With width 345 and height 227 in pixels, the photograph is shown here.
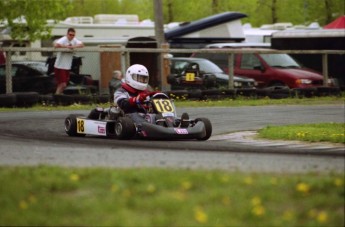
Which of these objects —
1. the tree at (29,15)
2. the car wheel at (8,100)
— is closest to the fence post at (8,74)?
the car wheel at (8,100)

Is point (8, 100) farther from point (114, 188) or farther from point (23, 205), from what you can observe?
point (23, 205)

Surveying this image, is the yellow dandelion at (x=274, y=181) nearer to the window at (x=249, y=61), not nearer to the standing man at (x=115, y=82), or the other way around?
the standing man at (x=115, y=82)

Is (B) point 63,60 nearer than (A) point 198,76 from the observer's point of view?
Yes

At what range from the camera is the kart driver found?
15367mm

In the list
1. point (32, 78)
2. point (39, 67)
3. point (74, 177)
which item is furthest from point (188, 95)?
point (74, 177)

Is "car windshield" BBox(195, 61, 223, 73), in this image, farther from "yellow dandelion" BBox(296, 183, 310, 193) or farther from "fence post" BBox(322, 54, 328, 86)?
"yellow dandelion" BBox(296, 183, 310, 193)

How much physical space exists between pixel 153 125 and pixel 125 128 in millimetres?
441

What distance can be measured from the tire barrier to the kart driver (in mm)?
7040

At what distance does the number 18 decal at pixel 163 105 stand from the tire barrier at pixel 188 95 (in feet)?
25.6

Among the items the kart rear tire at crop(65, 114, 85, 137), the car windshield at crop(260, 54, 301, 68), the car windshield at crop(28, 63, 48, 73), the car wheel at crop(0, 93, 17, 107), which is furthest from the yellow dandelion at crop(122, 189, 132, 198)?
the car windshield at crop(260, 54, 301, 68)

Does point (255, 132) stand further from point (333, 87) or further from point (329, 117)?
point (333, 87)

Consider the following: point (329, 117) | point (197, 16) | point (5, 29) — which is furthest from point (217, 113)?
point (197, 16)

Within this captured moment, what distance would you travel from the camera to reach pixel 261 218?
24.7 feet

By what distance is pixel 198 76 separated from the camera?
27297 millimetres
